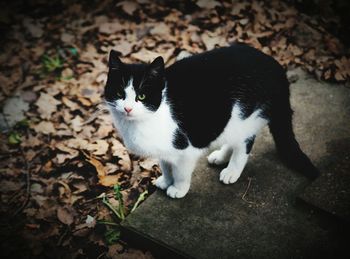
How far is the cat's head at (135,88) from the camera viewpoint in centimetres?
220

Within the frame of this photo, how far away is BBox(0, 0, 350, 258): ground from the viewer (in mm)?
2988

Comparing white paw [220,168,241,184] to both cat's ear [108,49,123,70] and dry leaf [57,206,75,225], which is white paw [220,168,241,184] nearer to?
cat's ear [108,49,123,70]

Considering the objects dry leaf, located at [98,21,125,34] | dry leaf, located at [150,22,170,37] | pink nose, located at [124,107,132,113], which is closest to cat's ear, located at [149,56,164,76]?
pink nose, located at [124,107,132,113]

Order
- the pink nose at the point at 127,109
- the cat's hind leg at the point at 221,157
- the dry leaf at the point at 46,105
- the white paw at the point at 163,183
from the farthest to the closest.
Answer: the dry leaf at the point at 46,105, the cat's hind leg at the point at 221,157, the white paw at the point at 163,183, the pink nose at the point at 127,109

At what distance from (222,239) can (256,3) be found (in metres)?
3.56

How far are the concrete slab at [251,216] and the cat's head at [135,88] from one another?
2.82 ft

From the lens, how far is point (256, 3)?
4.78 m

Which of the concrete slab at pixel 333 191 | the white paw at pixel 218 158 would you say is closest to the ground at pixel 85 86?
the white paw at pixel 218 158

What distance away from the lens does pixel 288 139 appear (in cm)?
270

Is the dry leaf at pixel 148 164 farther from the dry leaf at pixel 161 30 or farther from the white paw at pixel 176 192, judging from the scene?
the dry leaf at pixel 161 30

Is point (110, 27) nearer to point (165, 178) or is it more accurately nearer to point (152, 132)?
point (165, 178)

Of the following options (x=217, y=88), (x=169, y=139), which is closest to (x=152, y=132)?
(x=169, y=139)

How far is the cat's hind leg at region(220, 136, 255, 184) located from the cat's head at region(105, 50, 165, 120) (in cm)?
83

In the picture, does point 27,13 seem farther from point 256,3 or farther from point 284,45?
point 284,45
